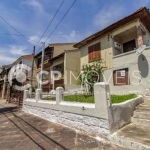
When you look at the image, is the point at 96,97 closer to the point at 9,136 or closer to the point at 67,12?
the point at 9,136

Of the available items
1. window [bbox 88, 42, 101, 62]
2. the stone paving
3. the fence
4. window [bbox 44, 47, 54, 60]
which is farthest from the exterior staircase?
window [bbox 44, 47, 54, 60]

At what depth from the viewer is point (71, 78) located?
1573 centimetres

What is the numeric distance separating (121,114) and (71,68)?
11737 mm

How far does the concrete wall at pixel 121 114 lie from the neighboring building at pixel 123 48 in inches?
156

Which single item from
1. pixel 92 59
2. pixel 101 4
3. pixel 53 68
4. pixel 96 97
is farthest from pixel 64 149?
pixel 53 68

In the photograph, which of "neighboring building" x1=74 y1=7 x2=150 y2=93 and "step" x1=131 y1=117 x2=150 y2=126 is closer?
"step" x1=131 y1=117 x2=150 y2=126

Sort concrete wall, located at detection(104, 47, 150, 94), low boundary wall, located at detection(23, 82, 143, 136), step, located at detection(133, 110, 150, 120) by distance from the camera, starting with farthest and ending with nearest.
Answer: concrete wall, located at detection(104, 47, 150, 94), step, located at detection(133, 110, 150, 120), low boundary wall, located at detection(23, 82, 143, 136)

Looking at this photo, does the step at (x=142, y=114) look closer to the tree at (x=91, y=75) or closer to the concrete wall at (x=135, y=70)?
the concrete wall at (x=135, y=70)

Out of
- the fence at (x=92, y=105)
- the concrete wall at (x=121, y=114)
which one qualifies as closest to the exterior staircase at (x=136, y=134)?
the concrete wall at (x=121, y=114)

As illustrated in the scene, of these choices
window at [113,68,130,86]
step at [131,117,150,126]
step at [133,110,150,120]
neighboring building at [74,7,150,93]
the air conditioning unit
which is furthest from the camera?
the air conditioning unit

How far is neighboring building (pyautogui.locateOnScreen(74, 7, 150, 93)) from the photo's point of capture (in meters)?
8.99

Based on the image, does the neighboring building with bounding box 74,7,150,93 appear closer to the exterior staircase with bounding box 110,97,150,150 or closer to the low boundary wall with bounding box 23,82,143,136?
the low boundary wall with bounding box 23,82,143,136

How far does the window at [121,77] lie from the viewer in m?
9.61

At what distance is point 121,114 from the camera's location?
15.4ft
